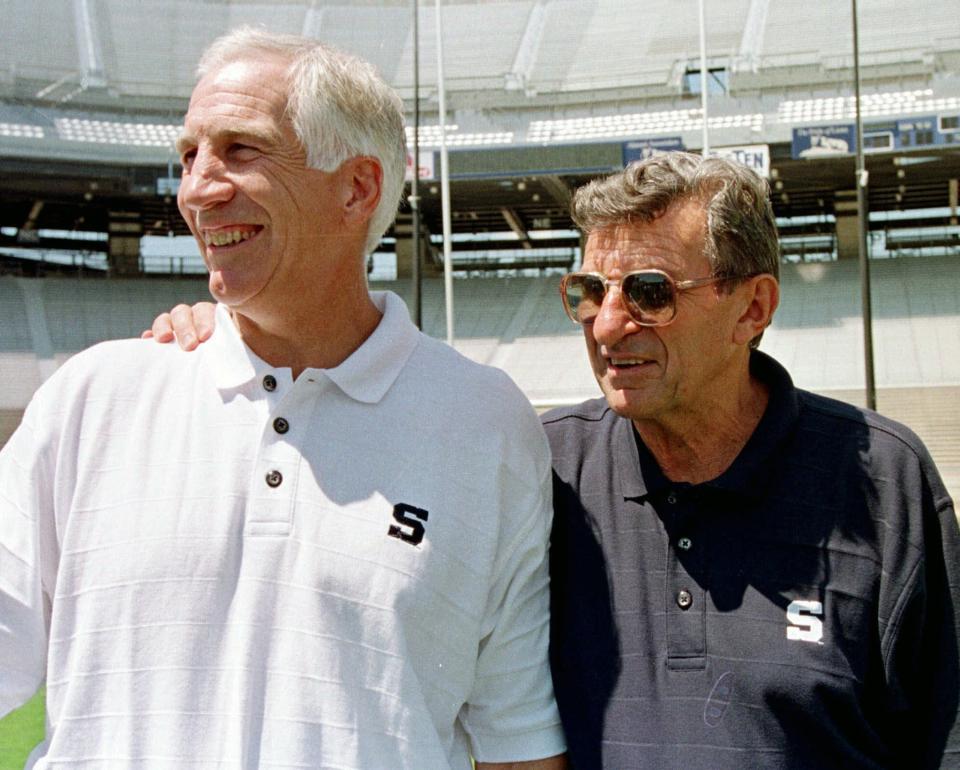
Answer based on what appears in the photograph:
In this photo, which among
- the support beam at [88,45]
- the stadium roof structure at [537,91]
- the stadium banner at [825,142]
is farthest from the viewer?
the support beam at [88,45]

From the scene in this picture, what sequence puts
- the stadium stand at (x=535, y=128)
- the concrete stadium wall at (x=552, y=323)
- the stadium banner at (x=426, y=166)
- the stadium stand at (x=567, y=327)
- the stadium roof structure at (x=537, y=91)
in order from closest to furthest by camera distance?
the stadium banner at (x=426, y=166) < the stadium stand at (x=567, y=327) < the concrete stadium wall at (x=552, y=323) < the stadium stand at (x=535, y=128) < the stadium roof structure at (x=537, y=91)

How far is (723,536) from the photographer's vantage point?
72.0 inches

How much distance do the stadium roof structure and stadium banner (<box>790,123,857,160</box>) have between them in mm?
63

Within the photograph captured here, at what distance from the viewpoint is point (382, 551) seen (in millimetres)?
1609

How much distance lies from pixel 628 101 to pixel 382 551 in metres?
23.3

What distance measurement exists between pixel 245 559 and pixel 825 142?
68.0ft

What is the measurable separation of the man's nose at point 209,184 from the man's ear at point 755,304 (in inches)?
36.4

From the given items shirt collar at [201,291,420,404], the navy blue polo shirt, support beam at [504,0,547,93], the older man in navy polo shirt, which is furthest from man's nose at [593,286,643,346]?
support beam at [504,0,547,93]

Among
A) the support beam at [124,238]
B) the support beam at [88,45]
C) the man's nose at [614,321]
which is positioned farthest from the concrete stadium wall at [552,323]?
the man's nose at [614,321]

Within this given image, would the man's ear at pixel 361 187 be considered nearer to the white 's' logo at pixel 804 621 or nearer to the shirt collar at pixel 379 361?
the shirt collar at pixel 379 361

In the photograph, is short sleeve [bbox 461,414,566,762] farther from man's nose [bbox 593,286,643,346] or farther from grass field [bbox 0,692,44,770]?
grass field [bbox 0,692,44,770]

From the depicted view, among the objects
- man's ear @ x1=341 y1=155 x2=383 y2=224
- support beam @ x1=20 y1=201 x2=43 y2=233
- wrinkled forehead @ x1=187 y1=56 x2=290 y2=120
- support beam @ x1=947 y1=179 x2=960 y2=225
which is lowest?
man's ear @ x1=341 y1=155 x2=383 y2=224

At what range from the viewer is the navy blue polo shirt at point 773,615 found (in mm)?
1730

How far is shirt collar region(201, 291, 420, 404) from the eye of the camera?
1671 millimetres
